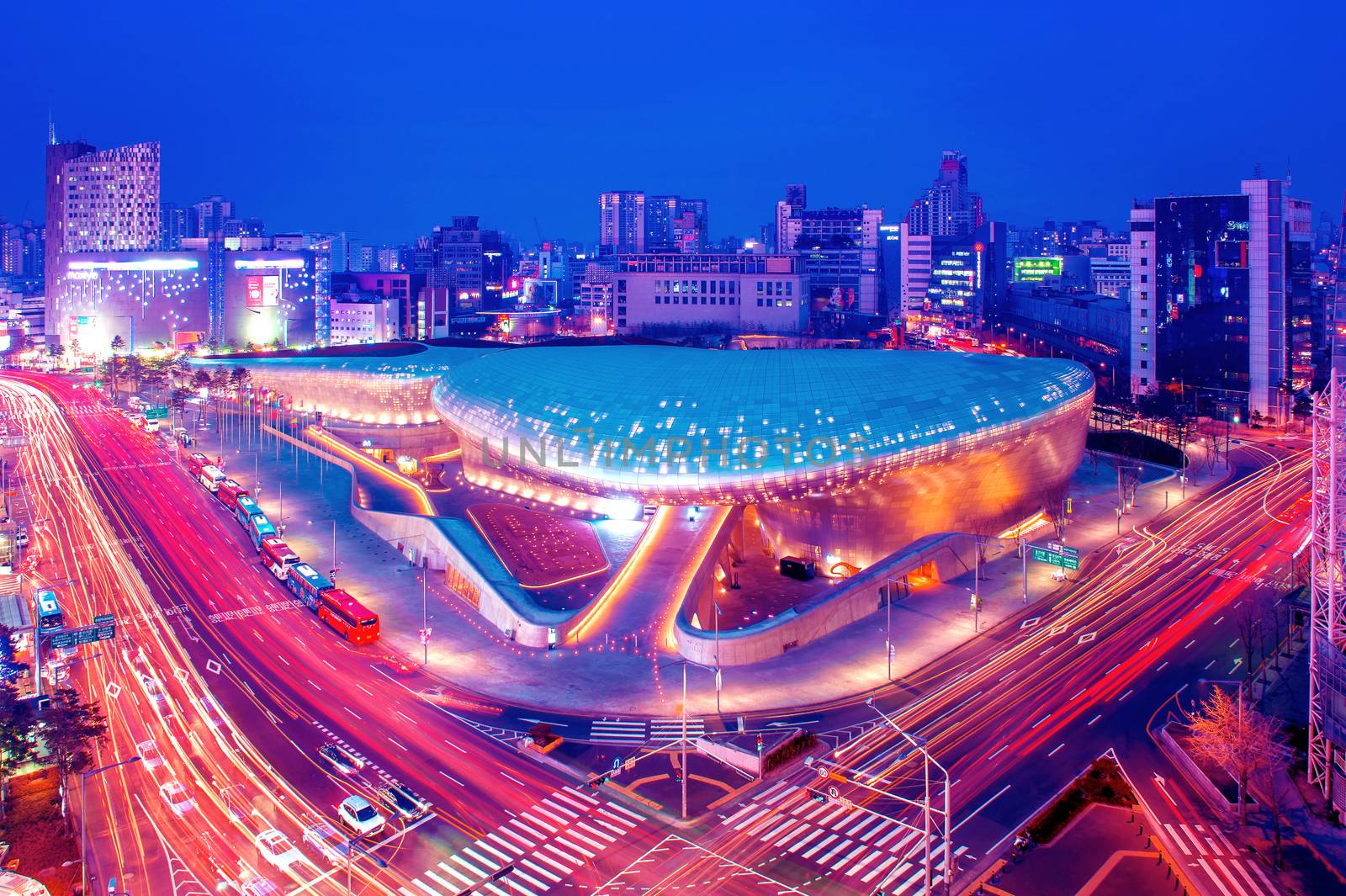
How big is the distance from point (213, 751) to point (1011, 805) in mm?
34034

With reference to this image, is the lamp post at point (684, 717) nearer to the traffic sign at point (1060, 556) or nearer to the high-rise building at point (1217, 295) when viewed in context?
the traffic sign at point (1060, 556)

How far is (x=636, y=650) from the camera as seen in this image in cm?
5516

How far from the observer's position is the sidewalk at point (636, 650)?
162 ft

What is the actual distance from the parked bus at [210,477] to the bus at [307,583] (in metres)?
28.3

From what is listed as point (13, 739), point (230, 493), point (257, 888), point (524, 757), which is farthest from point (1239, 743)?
point (230, 493)

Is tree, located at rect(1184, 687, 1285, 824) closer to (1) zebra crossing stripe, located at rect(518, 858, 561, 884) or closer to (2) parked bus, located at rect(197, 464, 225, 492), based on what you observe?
(1) zebra crossing stripe, located at rect(518, 858, 561, 884)

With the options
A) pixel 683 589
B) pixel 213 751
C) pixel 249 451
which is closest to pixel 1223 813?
pixel 683 589

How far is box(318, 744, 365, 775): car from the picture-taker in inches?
1634

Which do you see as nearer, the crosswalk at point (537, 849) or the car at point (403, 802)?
the crosswalk at point (537, 849)

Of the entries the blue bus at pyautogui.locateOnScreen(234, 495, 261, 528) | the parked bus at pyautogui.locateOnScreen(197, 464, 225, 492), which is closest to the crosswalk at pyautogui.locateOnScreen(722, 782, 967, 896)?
the blue bus at pyautogui.locateOnScreen(234, 495, 261, 528)

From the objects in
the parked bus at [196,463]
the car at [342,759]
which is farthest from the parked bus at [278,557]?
the parked bus at [196,463]

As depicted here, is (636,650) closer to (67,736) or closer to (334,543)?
(67,736)

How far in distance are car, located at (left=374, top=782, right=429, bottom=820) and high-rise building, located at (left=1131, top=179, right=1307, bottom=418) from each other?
122m

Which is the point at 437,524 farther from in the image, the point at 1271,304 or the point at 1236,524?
the point at 1271,304
